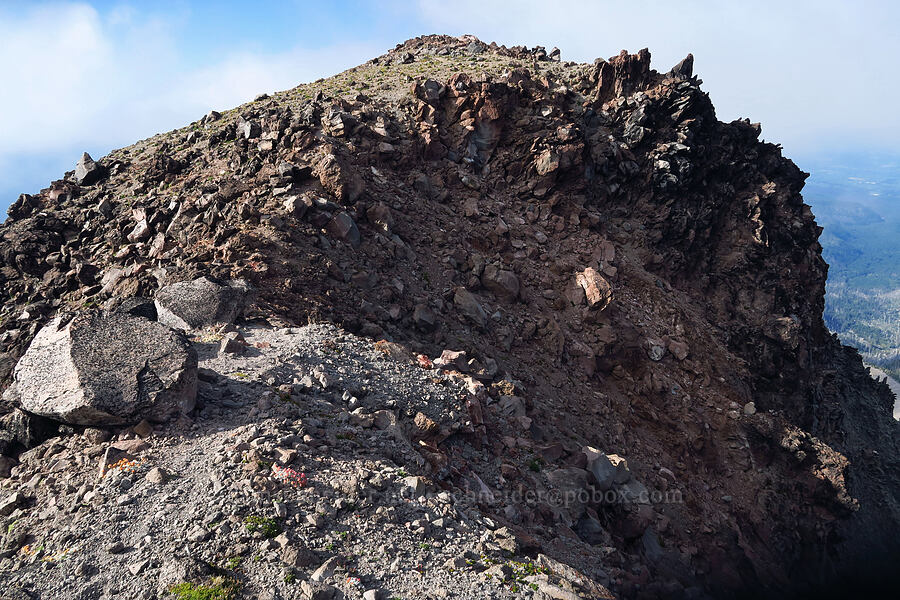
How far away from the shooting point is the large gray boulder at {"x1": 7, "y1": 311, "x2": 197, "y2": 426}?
1216cm

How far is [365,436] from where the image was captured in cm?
1385

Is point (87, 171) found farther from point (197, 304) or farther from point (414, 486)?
point (414, 486)

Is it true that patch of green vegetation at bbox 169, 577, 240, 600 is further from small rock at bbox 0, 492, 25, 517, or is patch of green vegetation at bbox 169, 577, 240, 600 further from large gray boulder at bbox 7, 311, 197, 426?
large gray boulder at bbox 7, 311, 197, 426

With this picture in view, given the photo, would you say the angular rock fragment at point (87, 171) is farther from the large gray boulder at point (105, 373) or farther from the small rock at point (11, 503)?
the small rock at point (11, 503)

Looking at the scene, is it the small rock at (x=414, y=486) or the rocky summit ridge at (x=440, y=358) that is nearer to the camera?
the rocky summit ridge at (x=440, y=358)

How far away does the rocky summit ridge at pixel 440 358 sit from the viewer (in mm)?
10906

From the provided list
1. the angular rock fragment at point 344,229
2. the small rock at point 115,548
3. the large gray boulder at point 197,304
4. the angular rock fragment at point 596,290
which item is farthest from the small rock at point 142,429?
the angular rock fragment at point 596,290

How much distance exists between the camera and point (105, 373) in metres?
12.6

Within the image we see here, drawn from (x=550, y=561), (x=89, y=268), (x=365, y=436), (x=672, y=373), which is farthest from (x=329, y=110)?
(x=550, y=561)

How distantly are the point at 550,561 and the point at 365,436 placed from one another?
5400 millimetres

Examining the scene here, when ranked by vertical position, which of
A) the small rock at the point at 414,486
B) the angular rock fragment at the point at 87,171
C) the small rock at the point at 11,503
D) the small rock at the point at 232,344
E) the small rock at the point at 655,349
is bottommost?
the small rock at the point at 11,503

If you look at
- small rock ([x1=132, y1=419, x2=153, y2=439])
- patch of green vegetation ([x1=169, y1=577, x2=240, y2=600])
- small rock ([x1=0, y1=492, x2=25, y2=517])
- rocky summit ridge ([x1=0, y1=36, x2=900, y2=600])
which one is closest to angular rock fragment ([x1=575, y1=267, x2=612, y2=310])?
rocky summit ridge ([x1=0, y1=36, x2=900, y2=600])

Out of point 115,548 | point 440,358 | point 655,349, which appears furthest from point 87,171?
point 655,349

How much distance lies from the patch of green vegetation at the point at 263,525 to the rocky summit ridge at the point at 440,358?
79 millimetres
